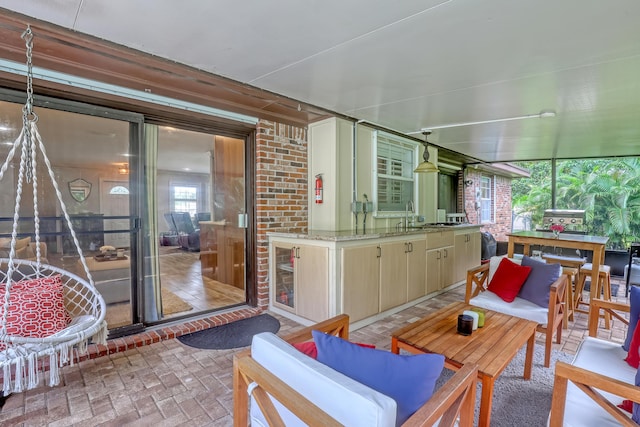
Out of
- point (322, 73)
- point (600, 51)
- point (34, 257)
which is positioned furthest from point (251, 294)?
point (600, 51)

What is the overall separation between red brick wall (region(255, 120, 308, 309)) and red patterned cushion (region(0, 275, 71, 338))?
1.87 m

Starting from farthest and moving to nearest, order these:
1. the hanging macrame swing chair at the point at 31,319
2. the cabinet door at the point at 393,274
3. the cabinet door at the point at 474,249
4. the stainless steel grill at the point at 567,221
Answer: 1. the stainless steel grill at the point at 567,221
2. the cabinet door at the point at 474,249
3. the cabinet door at the point at 393,274
4. the hanging macrame swing chair at the point at 31,319

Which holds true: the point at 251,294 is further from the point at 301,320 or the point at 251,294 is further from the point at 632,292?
the point at 632,292

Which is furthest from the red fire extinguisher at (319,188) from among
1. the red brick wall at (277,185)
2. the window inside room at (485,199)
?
the window inside room at (485,199)

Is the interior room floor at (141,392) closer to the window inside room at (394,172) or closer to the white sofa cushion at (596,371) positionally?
the white sofa cushion at (596,371)

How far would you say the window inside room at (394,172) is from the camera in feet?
15.1

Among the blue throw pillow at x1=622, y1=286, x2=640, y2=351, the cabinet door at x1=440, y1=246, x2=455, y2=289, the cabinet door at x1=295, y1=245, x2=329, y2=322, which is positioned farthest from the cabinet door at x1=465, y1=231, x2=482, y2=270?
the blue throw pillow at x1=622, y1=286, x2=640, y2=351

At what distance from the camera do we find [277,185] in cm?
379

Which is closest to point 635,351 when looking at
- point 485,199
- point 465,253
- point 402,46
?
point 402,46

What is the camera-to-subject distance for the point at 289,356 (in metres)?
1.10

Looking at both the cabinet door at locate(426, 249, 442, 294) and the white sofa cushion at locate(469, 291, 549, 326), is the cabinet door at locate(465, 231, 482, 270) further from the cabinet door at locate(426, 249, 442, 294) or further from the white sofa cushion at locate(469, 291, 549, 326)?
the white sofa cushion at locate(469, 291, 549, 326)

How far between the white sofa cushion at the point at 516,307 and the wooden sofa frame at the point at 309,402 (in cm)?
186

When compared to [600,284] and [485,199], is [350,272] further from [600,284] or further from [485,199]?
[485,199]

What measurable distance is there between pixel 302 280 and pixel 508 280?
2021mm
